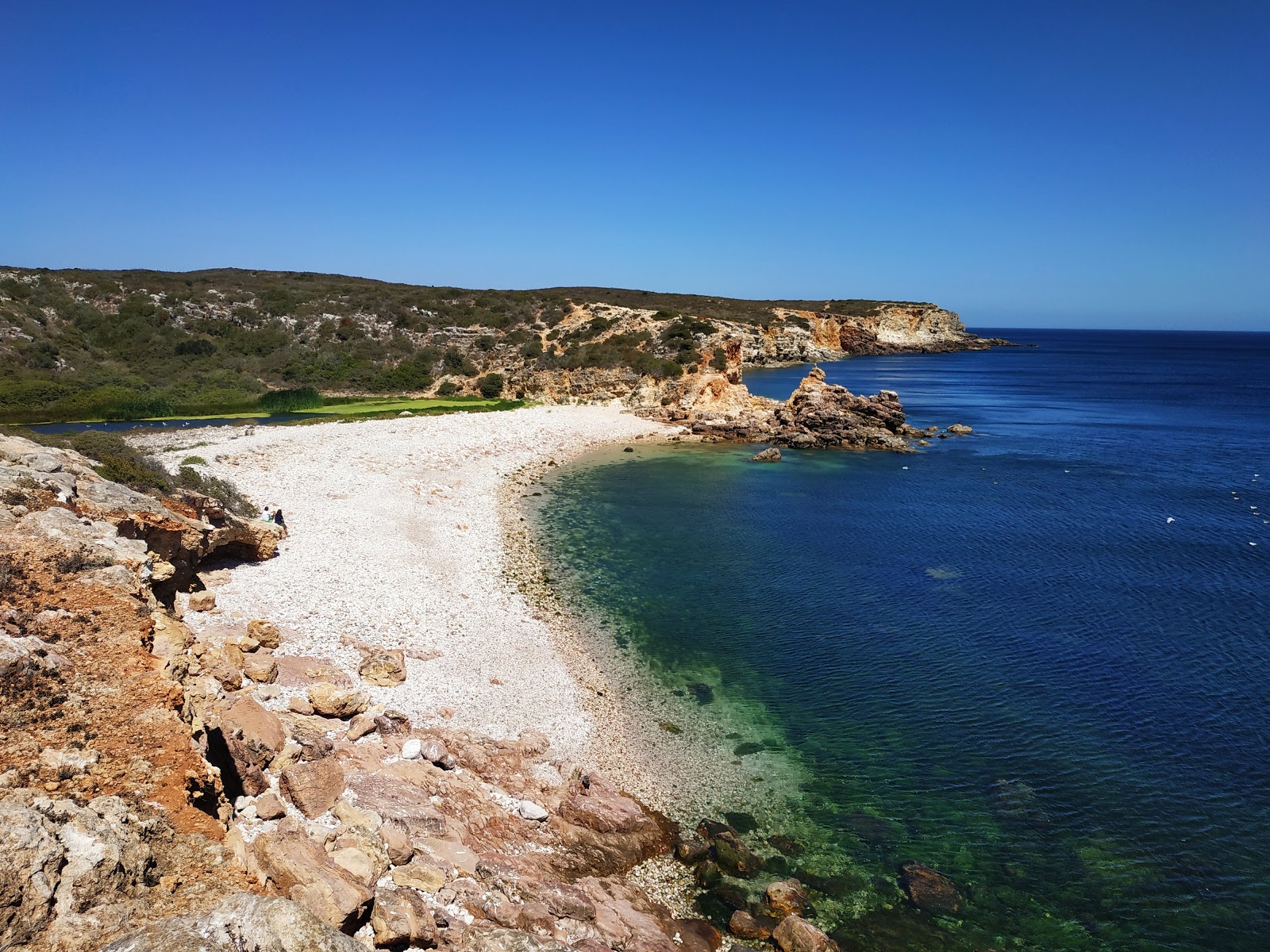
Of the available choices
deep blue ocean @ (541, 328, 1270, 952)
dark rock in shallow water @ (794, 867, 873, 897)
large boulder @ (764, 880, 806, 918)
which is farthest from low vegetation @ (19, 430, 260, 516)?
dark rock in shallow water @ (794, 867, 873, 897)

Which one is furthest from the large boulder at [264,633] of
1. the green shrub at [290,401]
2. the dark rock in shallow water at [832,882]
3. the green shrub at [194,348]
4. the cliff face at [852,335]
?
the cliff face at [852,335]

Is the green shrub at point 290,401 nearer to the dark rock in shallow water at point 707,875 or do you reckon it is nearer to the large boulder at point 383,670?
the large boulder at point 383,670

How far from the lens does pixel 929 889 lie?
34.7 feet

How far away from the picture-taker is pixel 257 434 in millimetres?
37094

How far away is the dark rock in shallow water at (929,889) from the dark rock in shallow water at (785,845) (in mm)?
1600

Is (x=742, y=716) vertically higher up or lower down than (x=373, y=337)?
lower down

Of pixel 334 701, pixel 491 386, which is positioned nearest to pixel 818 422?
pixel 491 386

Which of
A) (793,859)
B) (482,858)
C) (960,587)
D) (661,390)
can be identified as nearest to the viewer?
(482,858)

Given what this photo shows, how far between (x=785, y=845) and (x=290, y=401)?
49289 mm

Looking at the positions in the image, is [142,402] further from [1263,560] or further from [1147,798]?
[1263,560]

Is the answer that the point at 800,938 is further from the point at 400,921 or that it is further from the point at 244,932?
the point at 244,932

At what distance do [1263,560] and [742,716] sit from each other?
73.5 ft

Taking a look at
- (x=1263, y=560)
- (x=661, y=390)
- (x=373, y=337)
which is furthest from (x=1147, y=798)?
(x=373, y=337)

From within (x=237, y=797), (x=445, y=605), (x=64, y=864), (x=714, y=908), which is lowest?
(x=714, y=908)
